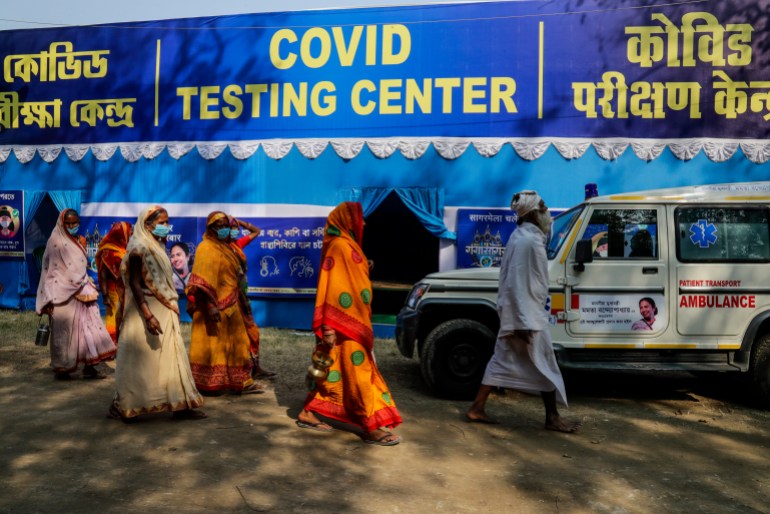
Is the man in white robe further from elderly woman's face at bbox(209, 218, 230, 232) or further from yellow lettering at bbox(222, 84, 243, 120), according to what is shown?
yellow lettering at bbox(222, 84, 243, 120)

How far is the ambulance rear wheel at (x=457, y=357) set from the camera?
21.4ft

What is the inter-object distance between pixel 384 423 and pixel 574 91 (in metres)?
7.12

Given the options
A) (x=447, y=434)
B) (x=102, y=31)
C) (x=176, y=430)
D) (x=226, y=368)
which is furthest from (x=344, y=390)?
(x=102, y=31)

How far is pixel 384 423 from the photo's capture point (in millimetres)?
4984

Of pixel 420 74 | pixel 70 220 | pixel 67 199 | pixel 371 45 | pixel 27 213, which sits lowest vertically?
pixel 70 220

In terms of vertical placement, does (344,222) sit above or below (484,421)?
above

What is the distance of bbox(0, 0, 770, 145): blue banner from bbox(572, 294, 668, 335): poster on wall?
4.60 metres

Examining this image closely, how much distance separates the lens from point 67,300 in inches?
276

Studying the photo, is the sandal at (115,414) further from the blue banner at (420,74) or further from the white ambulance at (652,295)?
the blue banner at (420,74)

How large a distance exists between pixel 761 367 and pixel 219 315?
4962mm

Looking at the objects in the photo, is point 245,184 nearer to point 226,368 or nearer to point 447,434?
point 226,368

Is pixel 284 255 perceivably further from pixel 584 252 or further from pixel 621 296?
pixel 621 296

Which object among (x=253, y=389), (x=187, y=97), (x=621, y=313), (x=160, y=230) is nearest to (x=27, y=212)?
(x=187, y=97)

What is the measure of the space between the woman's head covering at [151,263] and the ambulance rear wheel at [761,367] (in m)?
5.16
